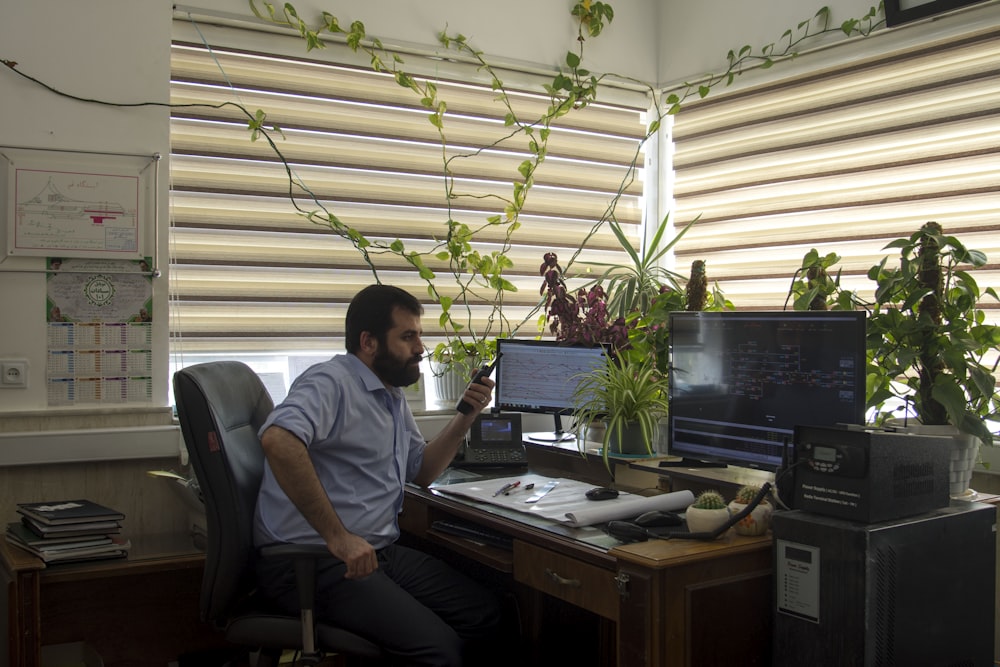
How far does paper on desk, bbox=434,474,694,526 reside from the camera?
2.16 metres

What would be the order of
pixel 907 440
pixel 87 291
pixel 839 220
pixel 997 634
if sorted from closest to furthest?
1. pixel 907 440
2. pixel 997 634
3. pixel 87 291
4. pixel 839 220

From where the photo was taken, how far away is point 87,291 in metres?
2.86

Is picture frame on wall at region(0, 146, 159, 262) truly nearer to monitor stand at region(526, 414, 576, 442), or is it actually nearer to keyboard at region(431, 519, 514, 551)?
keyboard at region(431, 519, 514, 551)

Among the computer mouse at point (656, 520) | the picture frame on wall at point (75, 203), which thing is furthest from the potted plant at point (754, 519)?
the picture frame on wall at point (75, 203)

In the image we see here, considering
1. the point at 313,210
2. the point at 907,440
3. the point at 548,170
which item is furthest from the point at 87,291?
the point at 907,440

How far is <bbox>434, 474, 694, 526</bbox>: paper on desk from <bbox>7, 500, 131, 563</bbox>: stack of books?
3.02ft

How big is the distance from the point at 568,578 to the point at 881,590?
649mm

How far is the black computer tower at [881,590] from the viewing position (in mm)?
1829

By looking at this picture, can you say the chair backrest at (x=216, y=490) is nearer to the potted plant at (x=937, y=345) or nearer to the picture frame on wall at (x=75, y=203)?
the picture frame on wall at (x=75, y=203)

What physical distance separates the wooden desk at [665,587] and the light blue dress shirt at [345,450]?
16.5 inches

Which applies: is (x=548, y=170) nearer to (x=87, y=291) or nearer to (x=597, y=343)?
(x=597, y=343)

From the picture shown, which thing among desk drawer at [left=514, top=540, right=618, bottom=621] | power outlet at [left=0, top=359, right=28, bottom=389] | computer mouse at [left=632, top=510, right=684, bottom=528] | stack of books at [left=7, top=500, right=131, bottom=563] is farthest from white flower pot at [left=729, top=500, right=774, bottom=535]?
power outlet at [left=0, top=359, right=28, bottom=389]

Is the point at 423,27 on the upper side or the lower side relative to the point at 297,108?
upper

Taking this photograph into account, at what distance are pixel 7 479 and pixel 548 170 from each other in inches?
88.6
